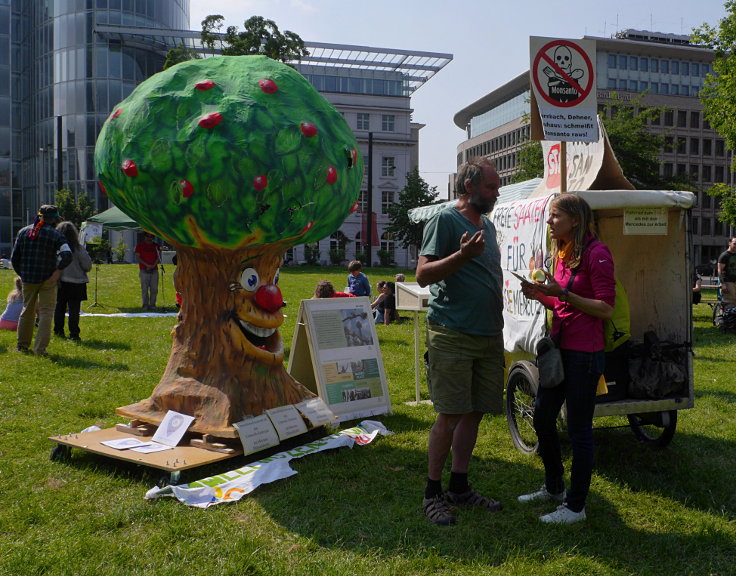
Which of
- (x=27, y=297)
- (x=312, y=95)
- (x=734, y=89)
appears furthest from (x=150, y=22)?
(x=312, y=95)

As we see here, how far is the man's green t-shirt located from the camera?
3.79 meters

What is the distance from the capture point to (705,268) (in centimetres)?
5122

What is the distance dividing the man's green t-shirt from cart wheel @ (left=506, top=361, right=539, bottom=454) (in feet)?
4.15

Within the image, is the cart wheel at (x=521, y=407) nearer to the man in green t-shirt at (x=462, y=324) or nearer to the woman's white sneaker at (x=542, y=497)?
the woman's white sneaker at (x=542, y=497)

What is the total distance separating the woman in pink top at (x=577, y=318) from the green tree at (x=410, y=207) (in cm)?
3978

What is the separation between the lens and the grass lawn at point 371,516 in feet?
11.2

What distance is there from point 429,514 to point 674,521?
145 cm

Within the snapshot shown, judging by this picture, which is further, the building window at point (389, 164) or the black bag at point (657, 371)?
the building window at point (389, 164)

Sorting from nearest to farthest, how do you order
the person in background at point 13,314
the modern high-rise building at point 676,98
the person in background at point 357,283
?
1. the person in background at point 13,314
2. the person in background at point 357,283
3. the modern high-rise building at point 676,98

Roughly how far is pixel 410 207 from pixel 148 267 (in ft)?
105

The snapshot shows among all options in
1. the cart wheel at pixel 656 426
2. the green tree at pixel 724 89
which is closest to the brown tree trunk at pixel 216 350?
the cart wheel at pixel 656 426

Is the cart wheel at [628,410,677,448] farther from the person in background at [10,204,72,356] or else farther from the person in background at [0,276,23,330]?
the person in background at [0,276,23,330]

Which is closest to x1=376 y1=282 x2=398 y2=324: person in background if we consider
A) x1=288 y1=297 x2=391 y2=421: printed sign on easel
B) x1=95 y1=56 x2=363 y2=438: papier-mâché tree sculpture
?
x1=288 y1=297 x2=391 y2=421: printed sign on easel

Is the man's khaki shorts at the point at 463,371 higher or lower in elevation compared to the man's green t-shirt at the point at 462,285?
lower
